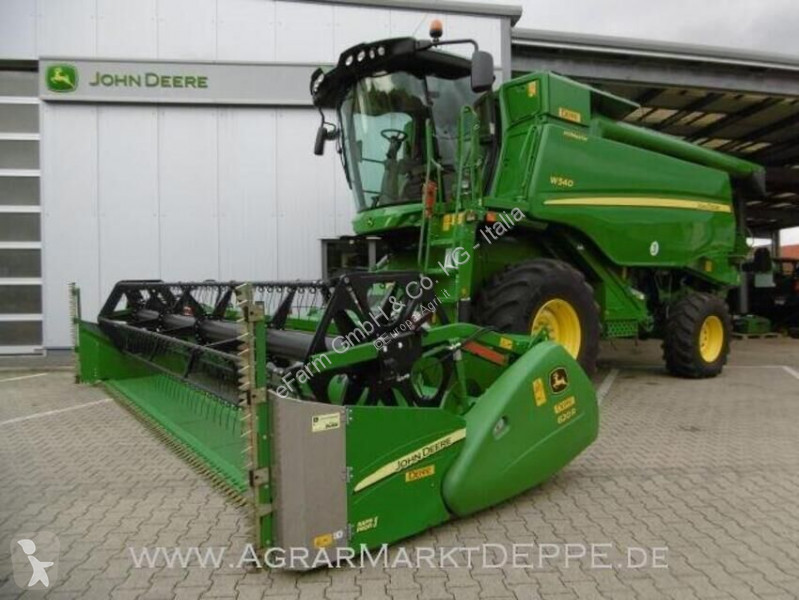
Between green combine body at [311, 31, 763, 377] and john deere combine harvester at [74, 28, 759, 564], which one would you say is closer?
john deere combine harvester at [74, 28, 759, 564]

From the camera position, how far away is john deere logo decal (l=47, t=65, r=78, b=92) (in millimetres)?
7785

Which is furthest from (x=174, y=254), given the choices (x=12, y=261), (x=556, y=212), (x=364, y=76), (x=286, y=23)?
(x=556, y=212)

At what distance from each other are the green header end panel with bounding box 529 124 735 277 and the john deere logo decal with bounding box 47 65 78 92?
6.11 meters

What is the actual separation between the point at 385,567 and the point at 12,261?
7642 millimetres

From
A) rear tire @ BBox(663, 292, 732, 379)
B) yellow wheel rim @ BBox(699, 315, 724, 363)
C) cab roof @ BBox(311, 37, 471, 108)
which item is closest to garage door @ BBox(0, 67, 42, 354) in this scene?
cab roof @ BBox(311, 37, 471, 108)

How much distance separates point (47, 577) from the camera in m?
2.50

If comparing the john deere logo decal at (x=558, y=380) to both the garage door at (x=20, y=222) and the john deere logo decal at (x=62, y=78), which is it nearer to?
the garage door at (x=20, y=222)

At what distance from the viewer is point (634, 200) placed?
20.4ft

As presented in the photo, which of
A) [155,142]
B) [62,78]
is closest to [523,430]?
[155,142]

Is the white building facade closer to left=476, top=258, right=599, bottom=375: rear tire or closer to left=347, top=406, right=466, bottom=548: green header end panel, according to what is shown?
left=476, top=258, right=599, bottom=375: rear tire

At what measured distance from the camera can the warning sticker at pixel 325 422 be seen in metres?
2.42

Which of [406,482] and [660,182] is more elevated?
[660,182]

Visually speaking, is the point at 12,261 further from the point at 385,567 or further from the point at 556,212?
the point at 385,567

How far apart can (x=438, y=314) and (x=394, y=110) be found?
232cm
